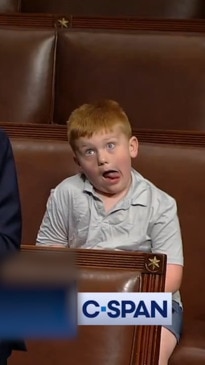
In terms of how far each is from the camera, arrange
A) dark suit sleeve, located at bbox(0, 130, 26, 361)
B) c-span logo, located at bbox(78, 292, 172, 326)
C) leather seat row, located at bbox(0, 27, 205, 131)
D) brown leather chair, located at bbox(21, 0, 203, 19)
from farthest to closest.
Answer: brown leather chair, located at bbox(21, 0, 203, 19)
leather seat row, located at bbox(0, 27, 205, 131)
dark suit sleeve, located at bbox(0, 130, 26, 361)
c-span logo, located at bbox(78, 292, 172, 326)

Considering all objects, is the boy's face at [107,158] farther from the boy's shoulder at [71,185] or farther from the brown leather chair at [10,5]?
the brown leather chair at [10,5]

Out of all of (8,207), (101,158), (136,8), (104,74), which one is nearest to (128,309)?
(8,207)

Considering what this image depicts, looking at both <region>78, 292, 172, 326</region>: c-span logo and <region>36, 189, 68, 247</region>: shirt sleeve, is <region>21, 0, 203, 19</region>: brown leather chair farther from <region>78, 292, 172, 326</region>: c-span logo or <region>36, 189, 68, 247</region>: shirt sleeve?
<region>78, 292, 172, 326</region>: c-span logo

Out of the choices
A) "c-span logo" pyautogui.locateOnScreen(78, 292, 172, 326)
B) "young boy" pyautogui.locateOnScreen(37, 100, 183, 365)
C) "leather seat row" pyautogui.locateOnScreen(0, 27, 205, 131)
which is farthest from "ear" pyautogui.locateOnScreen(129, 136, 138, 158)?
"c-span logo" pyautogui.locateOnScreen(78, 292, 172, 326)

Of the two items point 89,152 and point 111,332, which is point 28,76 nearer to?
point 89,152

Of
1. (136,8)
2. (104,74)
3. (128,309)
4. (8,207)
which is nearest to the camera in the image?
(128,309)
